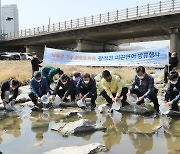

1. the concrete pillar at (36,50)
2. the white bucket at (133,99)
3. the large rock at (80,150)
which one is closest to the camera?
the large rock at (80,150)

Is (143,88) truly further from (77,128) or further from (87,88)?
(77,128)

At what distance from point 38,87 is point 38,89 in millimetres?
54

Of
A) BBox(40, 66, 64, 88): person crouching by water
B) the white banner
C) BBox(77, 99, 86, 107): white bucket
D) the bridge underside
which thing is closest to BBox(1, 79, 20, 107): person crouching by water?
BBox(77, 99, 86, 107): white bucket

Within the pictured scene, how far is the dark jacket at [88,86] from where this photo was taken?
813 centimetres

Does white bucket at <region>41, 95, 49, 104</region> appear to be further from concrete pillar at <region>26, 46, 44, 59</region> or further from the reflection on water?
concrete pillar at <region>26, 46, 44, 59</region>

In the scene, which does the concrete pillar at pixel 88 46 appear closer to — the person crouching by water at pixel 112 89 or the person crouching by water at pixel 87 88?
the person crouching by water at pixel 87 88

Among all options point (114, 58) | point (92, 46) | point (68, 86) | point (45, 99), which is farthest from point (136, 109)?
point (92, 46)

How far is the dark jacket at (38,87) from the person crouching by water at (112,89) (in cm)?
158

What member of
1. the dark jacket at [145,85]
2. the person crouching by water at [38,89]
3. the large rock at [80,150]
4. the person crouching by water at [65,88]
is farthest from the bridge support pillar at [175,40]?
the large rock at [80,150]

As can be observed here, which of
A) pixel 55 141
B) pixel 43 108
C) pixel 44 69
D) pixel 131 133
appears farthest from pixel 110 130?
pixel 44 69

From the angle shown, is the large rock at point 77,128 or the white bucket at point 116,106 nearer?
the large rock at point 77,128

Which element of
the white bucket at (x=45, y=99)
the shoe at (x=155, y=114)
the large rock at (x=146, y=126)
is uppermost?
the white bucket at (x=45, y=99)

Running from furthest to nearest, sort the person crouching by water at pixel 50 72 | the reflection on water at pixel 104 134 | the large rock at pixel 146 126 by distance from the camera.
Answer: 1. the person crouching by water at pixel 50 72
2. the large rock at pixel 146 126
3. the reflection on water at pixel 104 134

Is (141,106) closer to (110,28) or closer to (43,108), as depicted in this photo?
(43,108)
